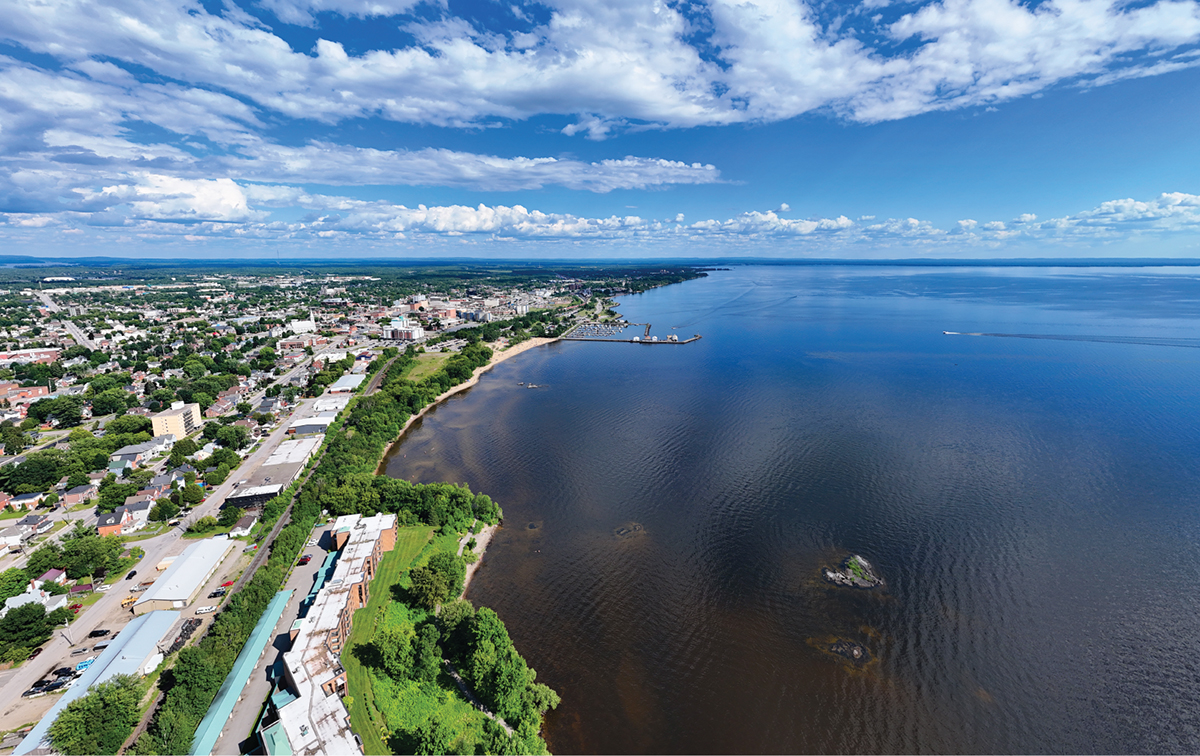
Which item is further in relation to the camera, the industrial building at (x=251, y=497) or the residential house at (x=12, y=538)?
the industrial building at (x=251, y=497)

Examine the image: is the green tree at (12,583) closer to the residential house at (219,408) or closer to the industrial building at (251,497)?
the industrial building at (251,497)

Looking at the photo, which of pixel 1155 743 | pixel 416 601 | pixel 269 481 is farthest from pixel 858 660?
pixel 269 481

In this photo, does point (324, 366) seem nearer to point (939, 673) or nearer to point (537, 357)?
point (537, 357)

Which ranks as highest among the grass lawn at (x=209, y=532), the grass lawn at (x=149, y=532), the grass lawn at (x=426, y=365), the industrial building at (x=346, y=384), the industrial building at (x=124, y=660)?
the industrial building at (x=124, y=660)

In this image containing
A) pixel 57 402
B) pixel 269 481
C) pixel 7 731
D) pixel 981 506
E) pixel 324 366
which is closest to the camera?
pixel 7 731

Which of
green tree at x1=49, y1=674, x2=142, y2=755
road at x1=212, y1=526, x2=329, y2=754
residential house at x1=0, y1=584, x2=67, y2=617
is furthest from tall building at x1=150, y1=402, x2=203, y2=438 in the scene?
green tree at x1=49, y1=674, x2=142, y2=755

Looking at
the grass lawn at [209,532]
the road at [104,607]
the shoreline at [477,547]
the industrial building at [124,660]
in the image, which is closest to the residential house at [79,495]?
the road at [104,607]
